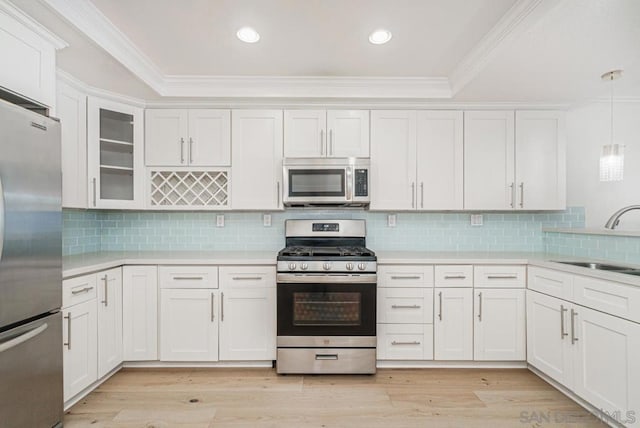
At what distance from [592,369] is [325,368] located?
1.73m

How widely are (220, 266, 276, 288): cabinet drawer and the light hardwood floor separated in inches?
27.5

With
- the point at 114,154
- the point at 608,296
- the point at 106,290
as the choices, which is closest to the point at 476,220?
the point at 608,296

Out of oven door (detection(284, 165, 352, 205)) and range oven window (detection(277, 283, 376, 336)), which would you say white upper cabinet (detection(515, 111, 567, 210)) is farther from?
range oven window (detection(277, 283, 376, 336))

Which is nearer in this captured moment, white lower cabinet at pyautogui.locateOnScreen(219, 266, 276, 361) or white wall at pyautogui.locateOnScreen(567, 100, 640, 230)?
white lower cabinet at pyautogui.locateOnScreen(219, 266, 276, 361)

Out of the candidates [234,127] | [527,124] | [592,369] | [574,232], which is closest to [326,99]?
[234,127]

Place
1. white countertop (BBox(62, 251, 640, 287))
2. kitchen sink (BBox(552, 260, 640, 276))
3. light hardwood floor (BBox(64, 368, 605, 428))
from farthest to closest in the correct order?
white countertop (BBox(62, 251, 640, 287)), kitchen sink (BBox(552, 260, 640, 276)), light hardwood floor (BBox(64, 368, 605, 428))

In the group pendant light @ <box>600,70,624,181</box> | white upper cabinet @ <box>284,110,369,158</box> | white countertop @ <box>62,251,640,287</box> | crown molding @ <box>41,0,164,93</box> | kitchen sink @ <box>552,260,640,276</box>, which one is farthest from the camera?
white upper cabinet @ <box>284,110,369,158</box>

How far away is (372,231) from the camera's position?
313 centimetres

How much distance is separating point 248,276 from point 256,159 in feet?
3.41

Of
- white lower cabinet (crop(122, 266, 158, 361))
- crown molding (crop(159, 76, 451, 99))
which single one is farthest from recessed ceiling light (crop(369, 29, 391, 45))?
white lower cabinet (crop(122, 266, 158, 361))

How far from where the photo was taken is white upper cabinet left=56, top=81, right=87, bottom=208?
2.36 meters

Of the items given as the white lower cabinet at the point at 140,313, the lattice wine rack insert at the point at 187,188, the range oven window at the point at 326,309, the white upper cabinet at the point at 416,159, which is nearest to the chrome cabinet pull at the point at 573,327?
the white upper cabinet at the point at 416,159

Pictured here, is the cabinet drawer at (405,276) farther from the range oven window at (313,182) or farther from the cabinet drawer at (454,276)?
the range oven window at (313,182)

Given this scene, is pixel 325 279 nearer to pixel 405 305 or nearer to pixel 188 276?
pixel 405 305
